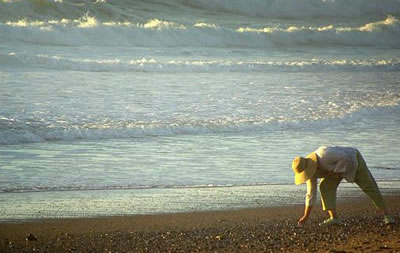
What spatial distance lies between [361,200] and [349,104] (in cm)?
937

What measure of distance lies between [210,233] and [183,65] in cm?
1963

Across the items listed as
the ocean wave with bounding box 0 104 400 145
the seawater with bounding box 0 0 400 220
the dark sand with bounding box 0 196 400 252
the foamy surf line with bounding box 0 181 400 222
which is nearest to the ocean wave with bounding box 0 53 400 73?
the seawater with bounding box 0 0 400 220

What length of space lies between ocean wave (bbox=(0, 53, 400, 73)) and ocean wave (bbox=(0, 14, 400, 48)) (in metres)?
4.95

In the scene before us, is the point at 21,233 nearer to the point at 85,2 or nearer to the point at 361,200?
the point at 361,200

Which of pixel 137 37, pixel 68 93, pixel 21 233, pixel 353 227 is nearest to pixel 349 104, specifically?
pixel 68 93

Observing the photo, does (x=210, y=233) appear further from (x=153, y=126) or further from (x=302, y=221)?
(x=153, y=126)

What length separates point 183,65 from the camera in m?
27.5

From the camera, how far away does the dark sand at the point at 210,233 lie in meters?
7.48

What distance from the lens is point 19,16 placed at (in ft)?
118

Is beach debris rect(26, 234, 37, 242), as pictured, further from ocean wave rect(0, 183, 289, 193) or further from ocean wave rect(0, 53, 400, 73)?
ocean wave rect(0, 53, 400, 73)

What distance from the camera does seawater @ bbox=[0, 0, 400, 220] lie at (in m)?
10.5

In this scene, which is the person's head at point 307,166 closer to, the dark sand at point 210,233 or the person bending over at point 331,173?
the person bending over at point 331,173

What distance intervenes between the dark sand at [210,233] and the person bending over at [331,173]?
18 centimetres

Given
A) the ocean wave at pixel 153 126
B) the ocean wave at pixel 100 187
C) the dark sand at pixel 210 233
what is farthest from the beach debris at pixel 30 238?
the ocean wave at pixel 153 126
